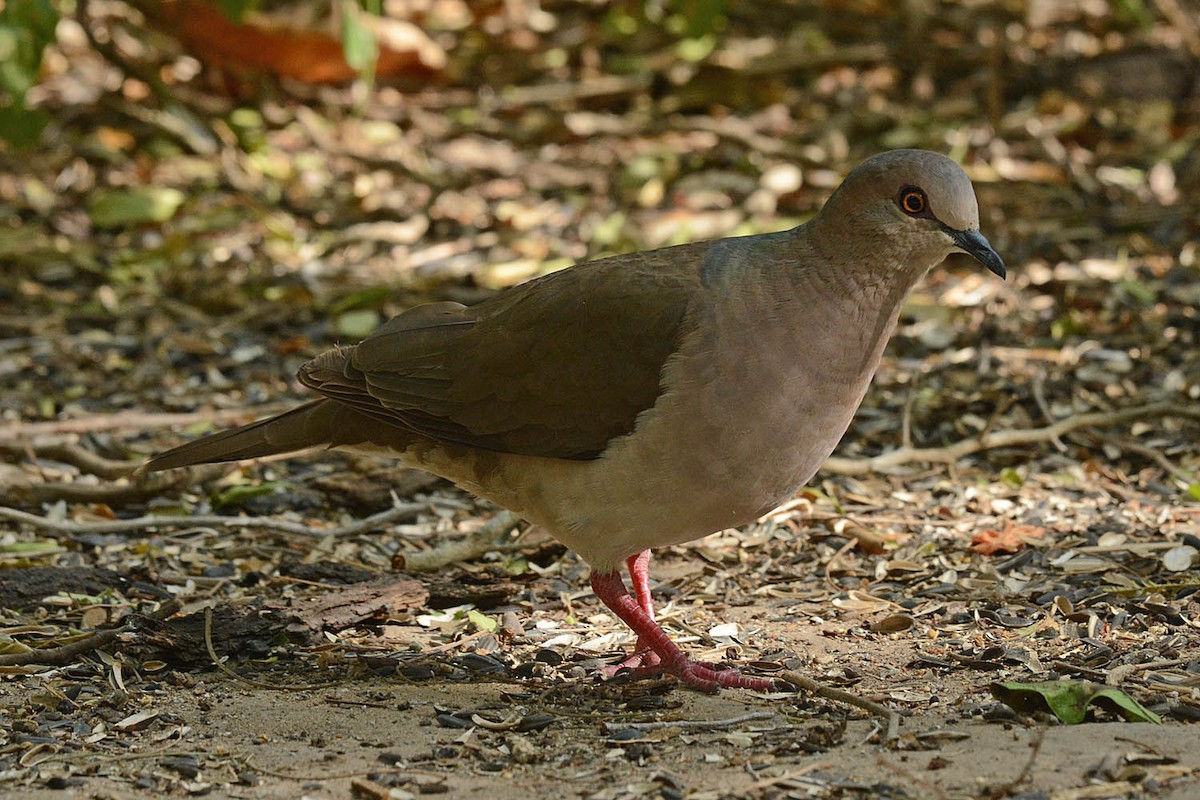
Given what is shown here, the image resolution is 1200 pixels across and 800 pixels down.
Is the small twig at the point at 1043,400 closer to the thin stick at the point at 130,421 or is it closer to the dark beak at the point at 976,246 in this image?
the dark beak at the point at 976,246

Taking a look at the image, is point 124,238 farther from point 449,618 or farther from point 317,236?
point 449,618

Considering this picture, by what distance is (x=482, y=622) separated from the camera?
4621mm

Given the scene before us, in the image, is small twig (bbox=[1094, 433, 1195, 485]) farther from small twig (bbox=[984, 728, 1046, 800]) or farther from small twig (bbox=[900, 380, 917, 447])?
small twig (bbox=[984, 728, 1046, 800])

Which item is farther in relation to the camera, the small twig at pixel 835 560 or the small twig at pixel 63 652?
the small twig at pixel 835 560

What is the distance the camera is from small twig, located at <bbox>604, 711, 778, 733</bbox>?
3725mm

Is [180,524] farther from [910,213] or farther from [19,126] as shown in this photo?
[910,213]

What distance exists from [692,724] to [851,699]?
1.34ft

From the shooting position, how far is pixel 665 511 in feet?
13.0

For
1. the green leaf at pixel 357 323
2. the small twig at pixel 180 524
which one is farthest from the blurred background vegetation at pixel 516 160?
the small twig at pixel 180 524

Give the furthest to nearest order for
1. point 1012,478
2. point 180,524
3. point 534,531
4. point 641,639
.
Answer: point 1012,478 < point 534,531 < point 180,524 < point 641,639

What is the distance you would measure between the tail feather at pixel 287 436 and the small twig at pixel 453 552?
0.54 meters

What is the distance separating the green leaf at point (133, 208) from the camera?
325 inches

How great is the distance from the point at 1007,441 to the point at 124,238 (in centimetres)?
511

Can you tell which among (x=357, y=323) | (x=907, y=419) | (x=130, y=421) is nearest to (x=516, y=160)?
(x=357, y=323)
